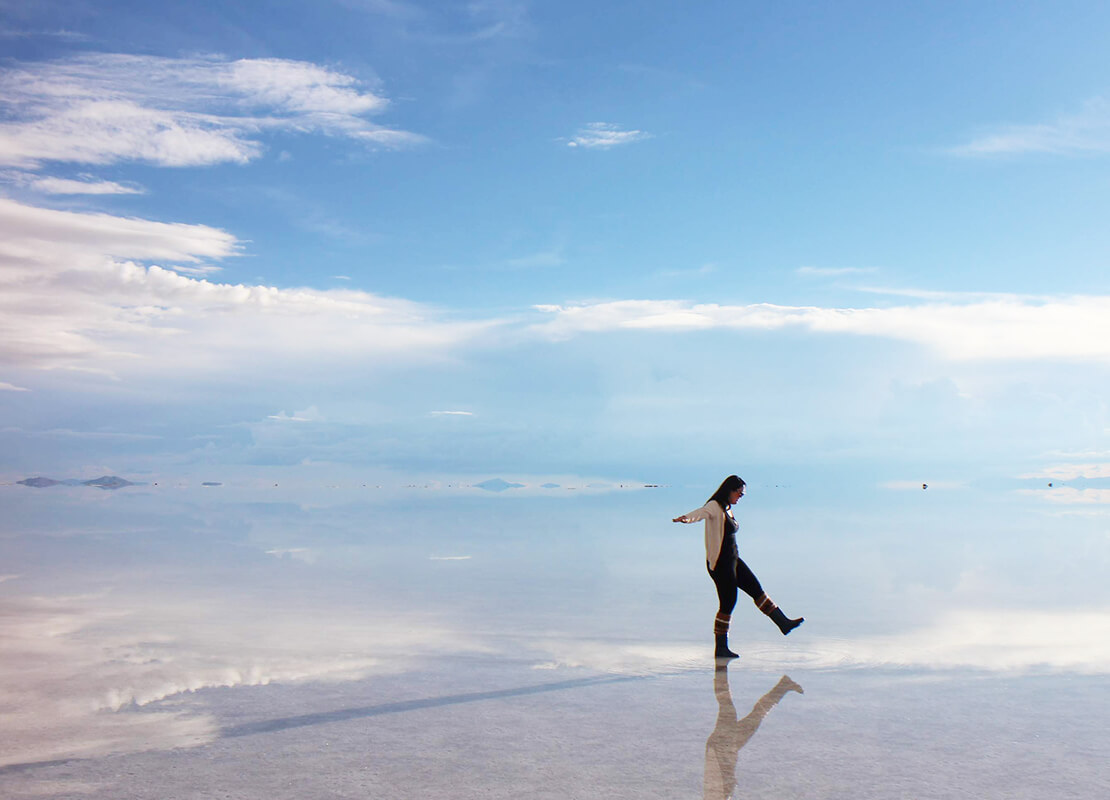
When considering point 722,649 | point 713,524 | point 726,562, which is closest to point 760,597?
point 726,562

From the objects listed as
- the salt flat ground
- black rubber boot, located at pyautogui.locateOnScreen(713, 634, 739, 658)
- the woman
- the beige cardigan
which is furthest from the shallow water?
the beige cardigan

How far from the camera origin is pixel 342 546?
2339 cm

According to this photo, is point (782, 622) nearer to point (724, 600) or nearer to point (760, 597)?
point (760, 597)

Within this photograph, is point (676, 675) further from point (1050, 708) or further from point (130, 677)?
point (130, 677)

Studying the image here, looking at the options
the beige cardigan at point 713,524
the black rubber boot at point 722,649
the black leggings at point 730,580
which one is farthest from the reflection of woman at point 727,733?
the beige cardigan at point 713,524

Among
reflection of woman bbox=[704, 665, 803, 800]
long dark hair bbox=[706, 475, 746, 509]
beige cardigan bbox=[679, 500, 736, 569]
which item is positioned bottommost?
reflection of woman bbox=[704, 665, 803, 800]

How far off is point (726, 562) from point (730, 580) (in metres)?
0.20

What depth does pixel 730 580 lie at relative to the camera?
10.1 meters

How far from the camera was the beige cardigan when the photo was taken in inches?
397

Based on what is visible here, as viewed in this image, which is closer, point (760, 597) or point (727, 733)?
point (727, 733)

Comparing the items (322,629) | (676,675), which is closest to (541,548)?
(322,629)

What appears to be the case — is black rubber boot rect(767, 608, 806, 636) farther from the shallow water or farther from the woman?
the shallow water

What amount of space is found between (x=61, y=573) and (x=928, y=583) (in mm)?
15668

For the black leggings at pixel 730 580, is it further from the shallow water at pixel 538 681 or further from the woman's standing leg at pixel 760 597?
the shallow water at pixel 538 681
